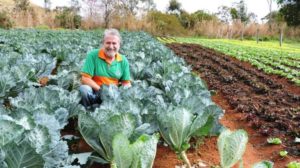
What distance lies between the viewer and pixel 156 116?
3.56 metres

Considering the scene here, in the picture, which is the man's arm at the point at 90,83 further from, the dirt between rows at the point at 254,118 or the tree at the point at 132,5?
the tree at the point at 132,5

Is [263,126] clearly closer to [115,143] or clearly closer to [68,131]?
[68,131]

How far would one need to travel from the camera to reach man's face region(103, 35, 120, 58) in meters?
4.98

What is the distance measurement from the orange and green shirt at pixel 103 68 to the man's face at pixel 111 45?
14cm

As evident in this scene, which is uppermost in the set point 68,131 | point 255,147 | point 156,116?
point 156,116

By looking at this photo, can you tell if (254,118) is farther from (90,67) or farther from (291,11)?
(291,11)

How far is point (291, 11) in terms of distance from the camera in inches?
1375

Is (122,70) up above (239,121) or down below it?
above

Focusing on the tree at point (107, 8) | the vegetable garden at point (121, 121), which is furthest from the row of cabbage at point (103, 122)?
the tree at point (107, 8)

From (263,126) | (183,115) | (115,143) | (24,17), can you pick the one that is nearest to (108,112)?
(183,115)

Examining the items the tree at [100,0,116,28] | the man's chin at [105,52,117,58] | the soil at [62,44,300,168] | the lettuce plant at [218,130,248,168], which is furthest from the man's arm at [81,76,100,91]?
the tree at [100,0,116,28]

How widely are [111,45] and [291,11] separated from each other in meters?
33.0

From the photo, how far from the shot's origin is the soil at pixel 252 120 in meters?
4.05

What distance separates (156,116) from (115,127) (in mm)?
676
